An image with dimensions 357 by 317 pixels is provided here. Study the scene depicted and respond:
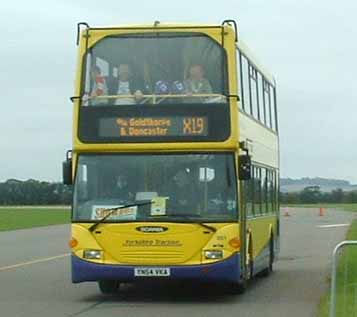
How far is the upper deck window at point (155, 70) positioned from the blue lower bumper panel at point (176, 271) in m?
2.43

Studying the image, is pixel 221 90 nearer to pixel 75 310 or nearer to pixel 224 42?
pixel 224 42

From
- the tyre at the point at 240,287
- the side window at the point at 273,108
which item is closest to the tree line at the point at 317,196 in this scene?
the side window at the point at 273,108

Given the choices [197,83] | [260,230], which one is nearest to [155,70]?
[197,83]

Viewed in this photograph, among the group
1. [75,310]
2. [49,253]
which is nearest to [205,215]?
[75,310]

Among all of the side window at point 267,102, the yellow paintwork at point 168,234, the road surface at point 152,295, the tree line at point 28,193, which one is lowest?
the road surface at point 152,295

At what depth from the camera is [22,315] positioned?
16.0 m

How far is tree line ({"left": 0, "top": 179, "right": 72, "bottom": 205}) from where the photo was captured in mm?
96062

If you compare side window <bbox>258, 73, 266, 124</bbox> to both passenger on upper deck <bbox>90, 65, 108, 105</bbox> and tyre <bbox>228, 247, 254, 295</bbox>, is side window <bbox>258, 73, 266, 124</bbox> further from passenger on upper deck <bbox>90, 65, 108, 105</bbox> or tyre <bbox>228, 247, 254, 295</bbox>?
passenger on upper deck <bbox>90, 65, 108, 105</bbox>

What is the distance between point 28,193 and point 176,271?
81687 millimetres

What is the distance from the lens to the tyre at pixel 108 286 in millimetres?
19250

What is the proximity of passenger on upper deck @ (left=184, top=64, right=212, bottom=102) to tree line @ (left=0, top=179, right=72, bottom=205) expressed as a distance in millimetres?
75039

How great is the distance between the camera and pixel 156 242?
1750 cm

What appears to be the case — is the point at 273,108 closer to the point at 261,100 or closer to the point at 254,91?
the point at 261,100

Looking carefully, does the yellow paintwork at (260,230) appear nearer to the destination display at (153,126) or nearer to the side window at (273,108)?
the side window at (273,108)
